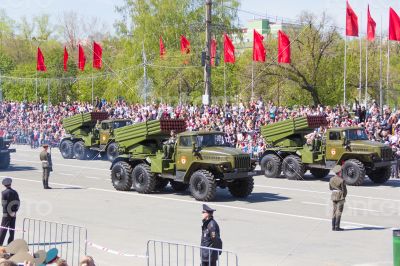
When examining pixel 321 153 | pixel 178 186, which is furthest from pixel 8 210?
pixel 321 153

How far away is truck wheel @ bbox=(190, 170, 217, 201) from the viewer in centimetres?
2155

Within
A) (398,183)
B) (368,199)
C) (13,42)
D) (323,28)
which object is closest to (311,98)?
(323,28)

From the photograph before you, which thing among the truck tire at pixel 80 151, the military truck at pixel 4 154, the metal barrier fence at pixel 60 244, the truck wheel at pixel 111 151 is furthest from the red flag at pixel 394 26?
the metal barrier fence at pixel 60 244

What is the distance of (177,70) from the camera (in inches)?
2172

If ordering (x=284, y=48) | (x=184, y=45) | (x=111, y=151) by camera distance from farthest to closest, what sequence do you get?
(x=184, y=45) → (x=284, y=48) → (x=111, y=151)

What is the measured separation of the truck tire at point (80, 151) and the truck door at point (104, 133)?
60.5 inches

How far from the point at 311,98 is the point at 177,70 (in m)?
9.95

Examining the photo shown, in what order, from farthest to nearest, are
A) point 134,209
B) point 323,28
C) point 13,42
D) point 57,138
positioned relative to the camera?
1. point 13,42
2. point 323,28
3. point 57,138
4. point 134,209

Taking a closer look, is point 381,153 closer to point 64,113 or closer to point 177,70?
point 64,113

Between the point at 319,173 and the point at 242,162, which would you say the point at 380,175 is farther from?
the point at 242,162

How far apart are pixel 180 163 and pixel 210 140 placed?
1.12 meters

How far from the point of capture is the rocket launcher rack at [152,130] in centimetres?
2422

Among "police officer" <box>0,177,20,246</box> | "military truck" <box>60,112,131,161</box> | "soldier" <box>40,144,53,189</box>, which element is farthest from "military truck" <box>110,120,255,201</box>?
"military truck" <box>60,112,131,161</box>

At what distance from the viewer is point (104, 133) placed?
34969 mm
